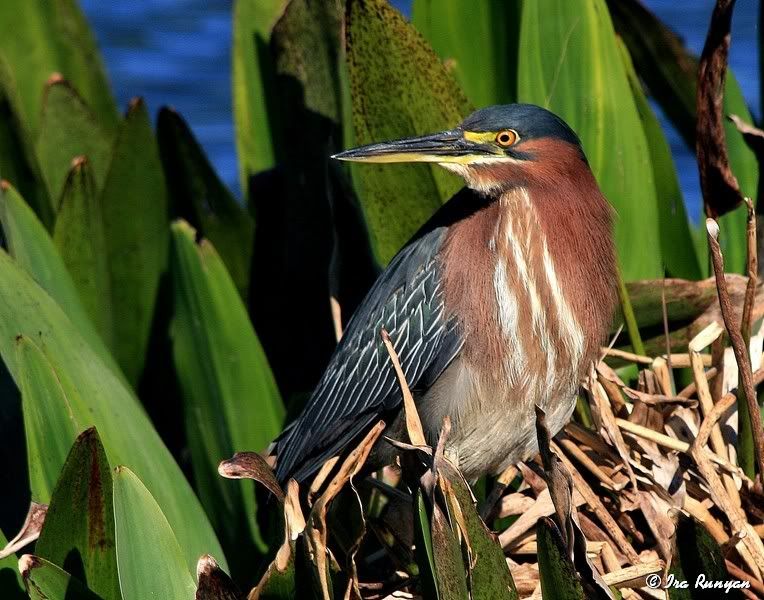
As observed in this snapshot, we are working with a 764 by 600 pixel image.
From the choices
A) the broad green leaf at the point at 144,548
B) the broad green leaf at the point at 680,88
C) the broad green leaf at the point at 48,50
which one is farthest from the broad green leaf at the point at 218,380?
the broad green leaf at the point at 48,50

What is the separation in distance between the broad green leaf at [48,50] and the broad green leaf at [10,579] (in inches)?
97.7

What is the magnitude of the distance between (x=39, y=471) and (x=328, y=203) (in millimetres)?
1316

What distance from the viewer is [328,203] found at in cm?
354

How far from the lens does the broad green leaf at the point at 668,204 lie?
343 cm

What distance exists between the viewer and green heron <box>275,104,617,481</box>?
112 inches

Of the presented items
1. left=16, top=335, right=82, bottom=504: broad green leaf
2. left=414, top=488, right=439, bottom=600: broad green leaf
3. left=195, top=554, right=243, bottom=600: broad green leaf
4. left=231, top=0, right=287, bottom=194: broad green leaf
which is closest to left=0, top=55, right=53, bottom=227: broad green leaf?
left=231, top=0, right=287, bottom=194: broad green leaf

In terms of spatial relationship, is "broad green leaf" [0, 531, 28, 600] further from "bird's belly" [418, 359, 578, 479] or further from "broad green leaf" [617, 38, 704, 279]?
"broad green leaf" [617, 38, 704, 279]

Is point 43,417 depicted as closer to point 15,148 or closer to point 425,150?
point 425,150

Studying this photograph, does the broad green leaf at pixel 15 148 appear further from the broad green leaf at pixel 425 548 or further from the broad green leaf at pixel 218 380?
the broad green leaf at pixel 425 548

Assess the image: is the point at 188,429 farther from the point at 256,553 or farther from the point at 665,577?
the point at 665,577

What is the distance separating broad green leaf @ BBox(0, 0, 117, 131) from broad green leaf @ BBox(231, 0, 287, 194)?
800 millimetres

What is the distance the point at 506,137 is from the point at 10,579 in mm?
1517

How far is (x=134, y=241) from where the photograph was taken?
12.4 feet
